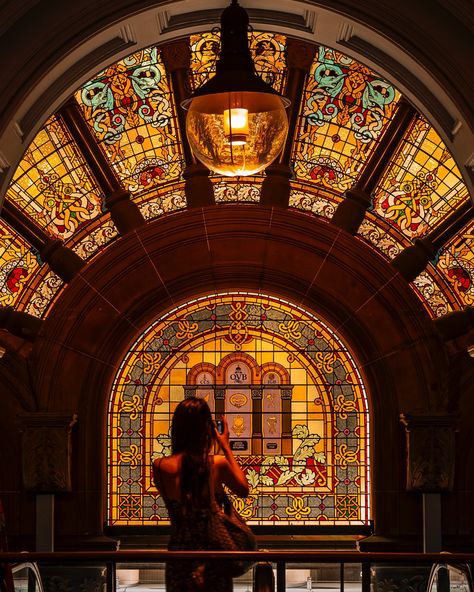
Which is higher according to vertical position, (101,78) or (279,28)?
(101,78)

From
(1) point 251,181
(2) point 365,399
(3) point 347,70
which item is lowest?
(2) point 365,399

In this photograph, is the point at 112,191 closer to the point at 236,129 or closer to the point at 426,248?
the point at 426,248

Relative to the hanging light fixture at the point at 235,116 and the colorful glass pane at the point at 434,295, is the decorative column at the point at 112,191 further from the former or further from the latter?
the hanging light fixture at the point at 235,116

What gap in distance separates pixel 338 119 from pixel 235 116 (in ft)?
20.6

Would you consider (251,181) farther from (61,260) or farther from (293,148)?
(61,260)

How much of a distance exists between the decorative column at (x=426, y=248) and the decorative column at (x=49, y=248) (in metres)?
2.89

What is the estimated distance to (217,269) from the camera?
11.5 metres

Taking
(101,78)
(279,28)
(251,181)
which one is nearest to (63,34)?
(279,28)

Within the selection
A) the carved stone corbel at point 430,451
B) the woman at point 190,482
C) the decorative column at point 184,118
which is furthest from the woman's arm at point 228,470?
the decorative column at point 184,118

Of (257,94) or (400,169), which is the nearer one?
(257,94)

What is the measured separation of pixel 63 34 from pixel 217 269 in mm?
5130

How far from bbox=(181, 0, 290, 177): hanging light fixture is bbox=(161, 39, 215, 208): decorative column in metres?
5.38

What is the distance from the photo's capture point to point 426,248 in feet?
37.2

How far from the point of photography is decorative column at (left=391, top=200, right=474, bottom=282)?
11.3 meters
